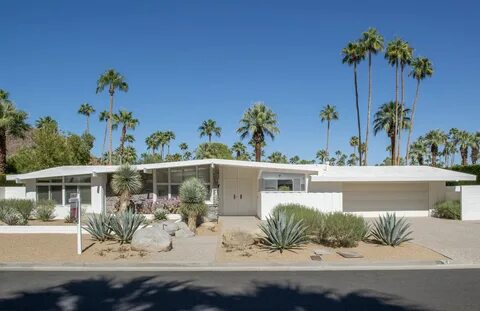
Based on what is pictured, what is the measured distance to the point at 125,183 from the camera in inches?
898

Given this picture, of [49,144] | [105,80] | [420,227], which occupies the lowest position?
[420,227]

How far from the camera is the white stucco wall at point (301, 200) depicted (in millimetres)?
23516

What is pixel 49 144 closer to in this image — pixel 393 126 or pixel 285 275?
pixel 285 275

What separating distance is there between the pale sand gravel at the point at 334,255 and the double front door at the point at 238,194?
12665 mm

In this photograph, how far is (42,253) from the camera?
13.6 metres

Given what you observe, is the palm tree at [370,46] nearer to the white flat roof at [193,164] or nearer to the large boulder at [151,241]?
the white flat roof at [193,164]

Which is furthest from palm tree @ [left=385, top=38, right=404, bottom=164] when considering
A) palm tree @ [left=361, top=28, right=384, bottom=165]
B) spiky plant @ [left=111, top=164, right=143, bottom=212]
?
spiky plant @ [left=111, top=164, right=143, bottom=212]

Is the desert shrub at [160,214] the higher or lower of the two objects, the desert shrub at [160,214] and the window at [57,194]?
the lower

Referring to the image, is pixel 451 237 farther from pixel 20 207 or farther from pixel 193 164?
pixel 20 207

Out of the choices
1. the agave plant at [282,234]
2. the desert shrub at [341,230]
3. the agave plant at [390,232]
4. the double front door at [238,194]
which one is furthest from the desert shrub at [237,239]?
the double front door at [238,194]

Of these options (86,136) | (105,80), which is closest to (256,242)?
(86,136)

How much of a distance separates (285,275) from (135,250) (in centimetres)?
526

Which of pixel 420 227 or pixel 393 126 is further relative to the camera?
pixel 393 126

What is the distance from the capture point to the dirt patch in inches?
496
